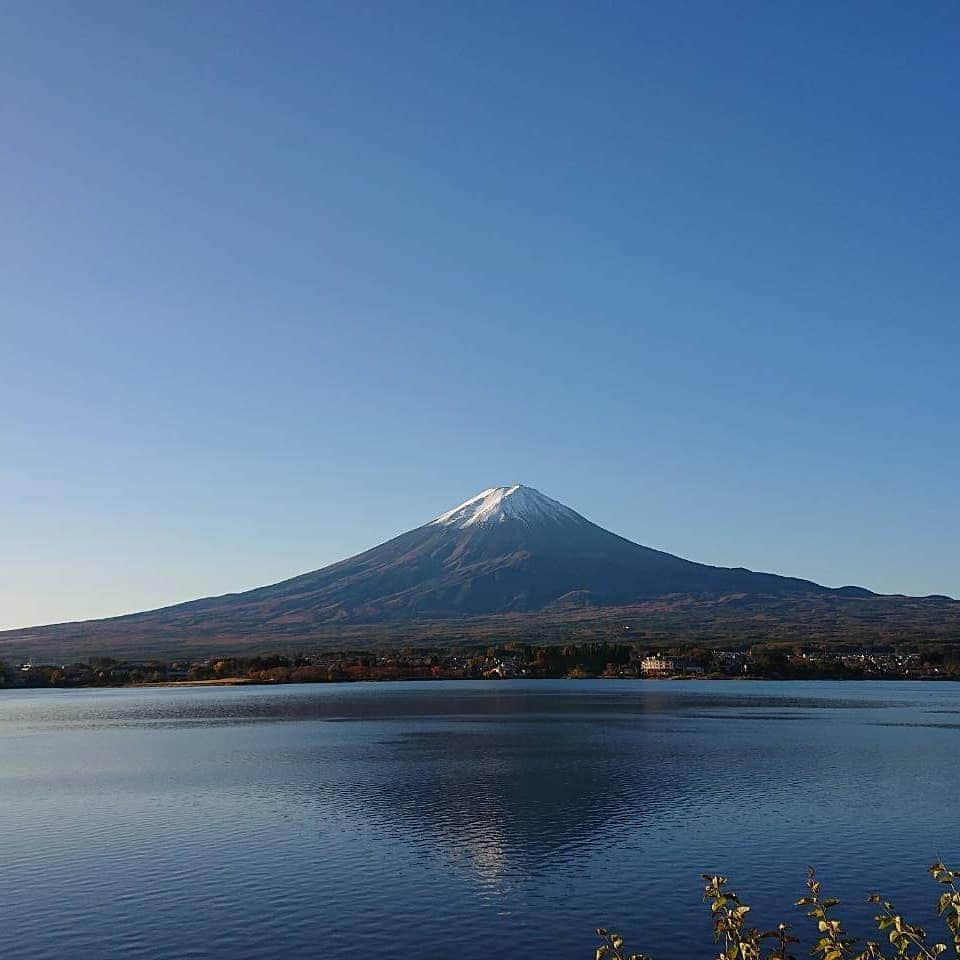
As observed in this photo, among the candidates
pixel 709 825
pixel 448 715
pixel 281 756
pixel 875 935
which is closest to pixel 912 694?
pixel 448 715

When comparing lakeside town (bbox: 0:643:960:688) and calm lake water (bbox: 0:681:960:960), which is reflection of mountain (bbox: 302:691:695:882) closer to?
calm lake water (bbox: 0:681:960:960)

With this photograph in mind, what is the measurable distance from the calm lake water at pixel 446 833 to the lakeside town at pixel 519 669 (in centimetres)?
10503

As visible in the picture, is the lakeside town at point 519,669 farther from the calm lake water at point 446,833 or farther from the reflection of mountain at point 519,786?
the calm lake water at point 446,833

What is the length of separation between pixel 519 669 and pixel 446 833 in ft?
513

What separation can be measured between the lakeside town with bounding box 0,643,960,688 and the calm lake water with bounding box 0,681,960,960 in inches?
4135

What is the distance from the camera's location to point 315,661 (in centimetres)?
19888

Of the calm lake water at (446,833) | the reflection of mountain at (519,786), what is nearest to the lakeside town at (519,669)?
the reflection of mountain at (519,786)

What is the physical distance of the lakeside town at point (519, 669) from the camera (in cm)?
18300

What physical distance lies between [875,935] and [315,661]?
7138 inches

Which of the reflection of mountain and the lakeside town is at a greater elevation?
the reflection of mountain

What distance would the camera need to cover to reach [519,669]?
191 m

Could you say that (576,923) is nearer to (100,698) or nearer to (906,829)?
(906,829)

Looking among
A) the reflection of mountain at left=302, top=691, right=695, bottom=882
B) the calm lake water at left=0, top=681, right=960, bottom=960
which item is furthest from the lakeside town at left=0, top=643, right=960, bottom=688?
the calm lake water at left=0, top=681, right=960, bottom=960

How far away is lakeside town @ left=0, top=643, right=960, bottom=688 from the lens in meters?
183
